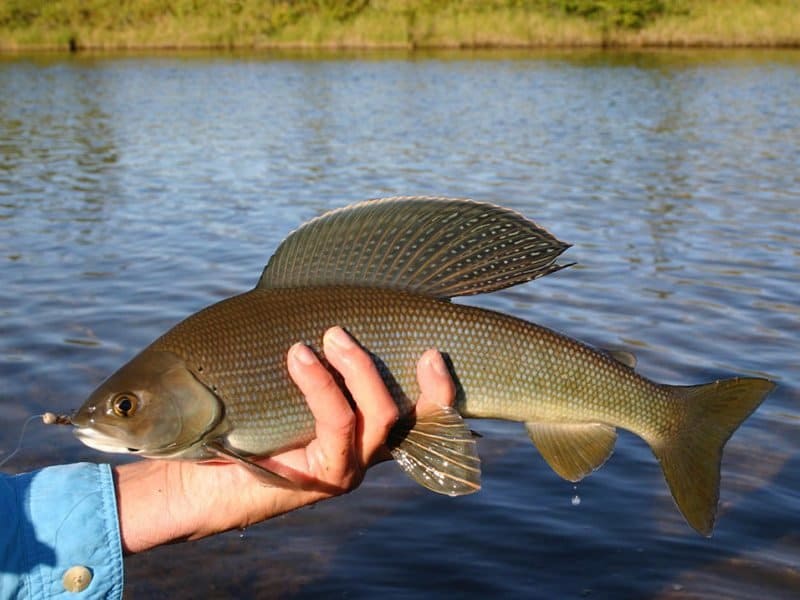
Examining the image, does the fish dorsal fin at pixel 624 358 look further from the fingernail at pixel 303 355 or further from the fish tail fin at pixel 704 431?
the fingernail at pixel 303 355

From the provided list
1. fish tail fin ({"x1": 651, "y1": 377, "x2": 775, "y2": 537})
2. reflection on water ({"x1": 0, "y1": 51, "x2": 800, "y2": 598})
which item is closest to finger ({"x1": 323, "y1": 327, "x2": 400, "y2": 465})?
fish tail fin ({"x1": 651, "y1": 377, "x2": 775, "y2": 537})

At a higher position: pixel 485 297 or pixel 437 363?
pixel 437 363

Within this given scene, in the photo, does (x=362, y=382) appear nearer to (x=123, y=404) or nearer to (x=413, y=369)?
(x=413, y=369)

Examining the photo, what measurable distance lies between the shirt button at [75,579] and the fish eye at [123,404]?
43cm

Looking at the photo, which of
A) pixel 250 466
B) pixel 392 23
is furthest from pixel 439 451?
pixel 392 23

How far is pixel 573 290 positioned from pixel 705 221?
3767 millimetres

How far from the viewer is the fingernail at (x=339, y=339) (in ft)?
8.48

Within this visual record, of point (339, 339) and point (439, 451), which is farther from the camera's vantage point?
point (439, 451)

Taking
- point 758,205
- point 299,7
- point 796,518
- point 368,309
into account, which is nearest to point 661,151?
point 758,205

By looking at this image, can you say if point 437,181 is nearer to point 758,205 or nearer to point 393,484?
point 758,205

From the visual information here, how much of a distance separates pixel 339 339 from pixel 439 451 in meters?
0.44

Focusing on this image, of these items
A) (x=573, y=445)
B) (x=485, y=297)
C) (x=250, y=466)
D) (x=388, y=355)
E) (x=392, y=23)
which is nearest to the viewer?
(x=250, y=466)

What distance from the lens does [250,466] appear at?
8.04 ft

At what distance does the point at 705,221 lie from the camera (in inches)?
487
